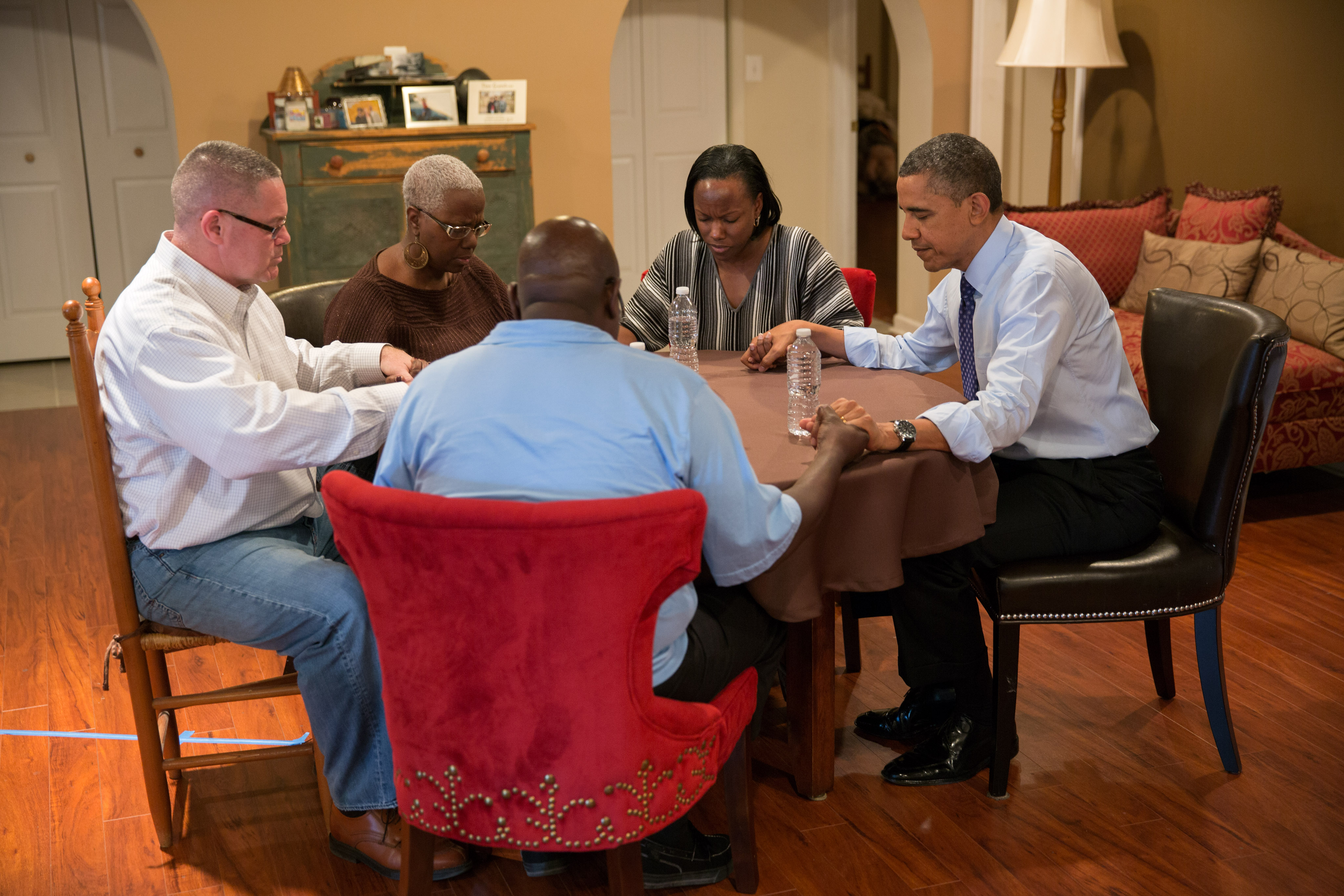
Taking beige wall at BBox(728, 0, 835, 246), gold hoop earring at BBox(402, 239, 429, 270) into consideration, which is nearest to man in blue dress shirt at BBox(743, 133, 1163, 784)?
gold hoop earring at BBox(402, 239, 429, 270)

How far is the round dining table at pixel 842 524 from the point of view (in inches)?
81.5

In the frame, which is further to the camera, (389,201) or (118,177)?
(118,177)

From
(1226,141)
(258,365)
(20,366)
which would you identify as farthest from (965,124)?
(20,366)

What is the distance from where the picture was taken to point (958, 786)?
2459 mm

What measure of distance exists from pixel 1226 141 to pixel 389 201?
3.78 metres

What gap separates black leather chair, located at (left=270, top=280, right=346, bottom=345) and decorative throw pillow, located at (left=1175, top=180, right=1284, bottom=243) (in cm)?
341

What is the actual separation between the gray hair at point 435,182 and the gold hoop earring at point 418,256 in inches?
3.6

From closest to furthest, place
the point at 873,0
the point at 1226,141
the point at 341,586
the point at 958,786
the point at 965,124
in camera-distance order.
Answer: the point at 341,586
the point at 958,786
the point at 1226,141
the point at 965,124
the point at 873,0

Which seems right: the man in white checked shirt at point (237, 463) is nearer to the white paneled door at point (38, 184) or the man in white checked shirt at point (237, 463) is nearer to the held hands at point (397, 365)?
the held hands at point (397, 365)

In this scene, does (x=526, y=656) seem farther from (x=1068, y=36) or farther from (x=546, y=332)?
(x=1068, y=36)

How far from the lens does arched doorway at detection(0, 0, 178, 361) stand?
20.7 ft

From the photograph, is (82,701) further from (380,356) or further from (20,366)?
(20,366)

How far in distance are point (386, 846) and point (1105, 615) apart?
148 cm

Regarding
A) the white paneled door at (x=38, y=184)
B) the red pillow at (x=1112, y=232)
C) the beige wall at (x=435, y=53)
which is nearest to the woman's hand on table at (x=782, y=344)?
the red pillow at (x=1112, y=232)
